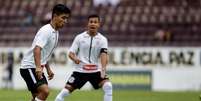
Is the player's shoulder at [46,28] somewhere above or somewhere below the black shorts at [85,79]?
above

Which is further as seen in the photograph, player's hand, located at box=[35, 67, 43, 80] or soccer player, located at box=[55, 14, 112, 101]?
soccer player, located at box=[55, 14, 112, 101]

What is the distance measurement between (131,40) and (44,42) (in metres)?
19.5

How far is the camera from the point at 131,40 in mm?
31781

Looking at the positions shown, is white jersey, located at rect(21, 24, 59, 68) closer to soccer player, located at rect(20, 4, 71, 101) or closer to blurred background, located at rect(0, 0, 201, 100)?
soccer player, located at rect(20, 4, 71, 101)

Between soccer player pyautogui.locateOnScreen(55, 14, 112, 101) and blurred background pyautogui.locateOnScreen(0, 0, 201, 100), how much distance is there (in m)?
14.0

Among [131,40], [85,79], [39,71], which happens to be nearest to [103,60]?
[85,79]

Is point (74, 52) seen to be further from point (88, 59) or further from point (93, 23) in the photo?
point (93, 23)

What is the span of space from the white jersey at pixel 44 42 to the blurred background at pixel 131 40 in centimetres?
1720

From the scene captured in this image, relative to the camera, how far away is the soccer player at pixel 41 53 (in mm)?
12305

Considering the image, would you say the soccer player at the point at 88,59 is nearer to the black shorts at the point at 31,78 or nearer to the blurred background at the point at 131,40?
the black shorts at the point at 31,78

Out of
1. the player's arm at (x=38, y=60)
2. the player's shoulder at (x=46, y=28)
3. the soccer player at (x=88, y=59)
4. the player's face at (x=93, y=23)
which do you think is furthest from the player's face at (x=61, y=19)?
the soccer player at (x=88, y=59)

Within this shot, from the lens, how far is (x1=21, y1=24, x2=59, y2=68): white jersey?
491 inches

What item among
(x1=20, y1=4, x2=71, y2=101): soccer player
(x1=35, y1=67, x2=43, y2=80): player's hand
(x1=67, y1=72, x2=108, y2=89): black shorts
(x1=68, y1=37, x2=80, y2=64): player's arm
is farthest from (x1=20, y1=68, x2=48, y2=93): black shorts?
(x1=67, y1=72, x2=108, y2=89): black shorts

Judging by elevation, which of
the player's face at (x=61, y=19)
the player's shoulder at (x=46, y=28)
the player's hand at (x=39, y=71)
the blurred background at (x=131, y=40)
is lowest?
the blurred background at (x=131, y=40)
